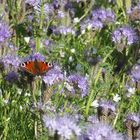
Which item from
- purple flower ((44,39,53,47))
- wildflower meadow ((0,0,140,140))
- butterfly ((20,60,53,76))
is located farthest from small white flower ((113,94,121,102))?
purple flower ((44,39,53,47))

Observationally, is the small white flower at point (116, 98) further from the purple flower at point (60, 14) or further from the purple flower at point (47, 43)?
the purple flower at point (60, 14)

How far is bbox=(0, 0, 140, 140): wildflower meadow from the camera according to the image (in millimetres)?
2355

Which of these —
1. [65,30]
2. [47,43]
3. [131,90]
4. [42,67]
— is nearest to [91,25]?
[65,30]

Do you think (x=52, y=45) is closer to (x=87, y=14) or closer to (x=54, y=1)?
(x=54, y=1)

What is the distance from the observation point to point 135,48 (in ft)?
12.7

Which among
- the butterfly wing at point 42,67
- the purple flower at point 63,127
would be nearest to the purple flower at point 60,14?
the butterfly wing at point 42,67

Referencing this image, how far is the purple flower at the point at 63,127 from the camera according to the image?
5.40 ft

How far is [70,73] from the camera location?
3.14 meters

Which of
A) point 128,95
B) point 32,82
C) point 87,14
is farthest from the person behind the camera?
point 87,14

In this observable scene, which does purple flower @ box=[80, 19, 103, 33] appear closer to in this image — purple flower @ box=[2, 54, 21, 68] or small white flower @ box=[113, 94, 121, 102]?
small white flower @ box=[113, 94, 121, 102]

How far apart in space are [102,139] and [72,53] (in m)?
2.27

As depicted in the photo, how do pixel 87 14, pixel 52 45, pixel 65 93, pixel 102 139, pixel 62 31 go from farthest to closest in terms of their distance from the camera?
1. pixel 87 14
2. pixel 62 31
3. pixel 52 45
4. pixel 65 93
5. pixel 102 139

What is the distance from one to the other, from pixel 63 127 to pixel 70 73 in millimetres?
1490

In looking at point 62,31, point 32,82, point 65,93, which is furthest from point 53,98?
point 62,31
